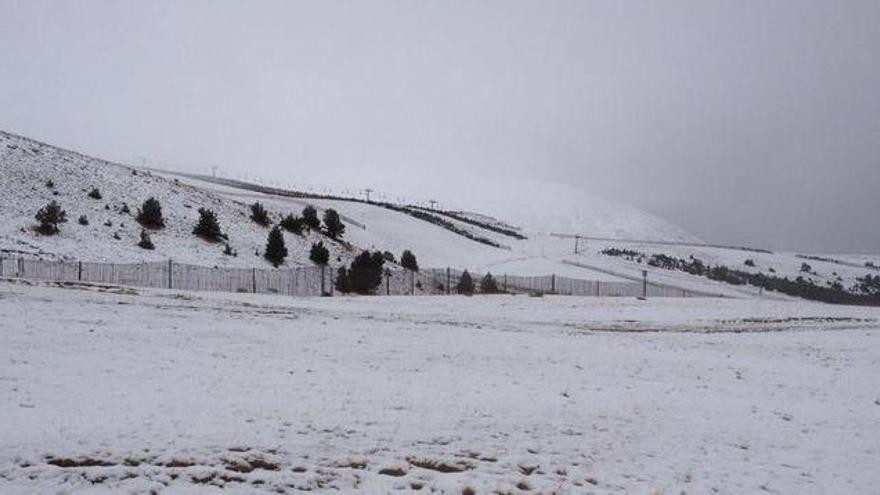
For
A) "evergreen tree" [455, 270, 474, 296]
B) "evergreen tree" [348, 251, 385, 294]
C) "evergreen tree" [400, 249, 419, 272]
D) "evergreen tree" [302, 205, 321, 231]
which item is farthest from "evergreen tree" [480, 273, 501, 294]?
"evergreen tree" [302, 205, 321, 231]

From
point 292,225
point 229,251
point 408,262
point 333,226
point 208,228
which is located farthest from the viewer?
point 333,226

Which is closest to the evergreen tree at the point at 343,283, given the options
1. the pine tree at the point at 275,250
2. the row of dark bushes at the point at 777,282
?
the pine tree at the point at 275,250

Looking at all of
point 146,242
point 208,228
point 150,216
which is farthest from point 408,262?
point 146,242

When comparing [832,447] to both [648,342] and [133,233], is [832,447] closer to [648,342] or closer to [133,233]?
[648,342]

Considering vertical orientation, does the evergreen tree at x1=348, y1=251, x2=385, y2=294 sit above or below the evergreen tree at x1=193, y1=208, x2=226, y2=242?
below

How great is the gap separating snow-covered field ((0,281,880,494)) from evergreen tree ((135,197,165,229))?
18877mm

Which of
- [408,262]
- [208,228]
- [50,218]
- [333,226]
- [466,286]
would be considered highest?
[333,226]

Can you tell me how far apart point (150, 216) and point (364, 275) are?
1430 centimetres

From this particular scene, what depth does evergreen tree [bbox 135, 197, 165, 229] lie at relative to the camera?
137ft

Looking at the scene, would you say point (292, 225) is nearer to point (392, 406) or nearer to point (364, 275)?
point (364, 275)

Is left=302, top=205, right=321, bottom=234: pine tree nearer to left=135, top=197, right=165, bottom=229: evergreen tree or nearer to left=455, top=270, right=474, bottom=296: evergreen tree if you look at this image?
left=135, top=197, right=165, bottom=229: evergreen tree

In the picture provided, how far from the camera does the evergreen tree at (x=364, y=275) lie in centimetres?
4156

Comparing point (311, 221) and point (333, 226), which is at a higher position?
point (311, 221)

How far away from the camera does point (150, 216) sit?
1660 inches
